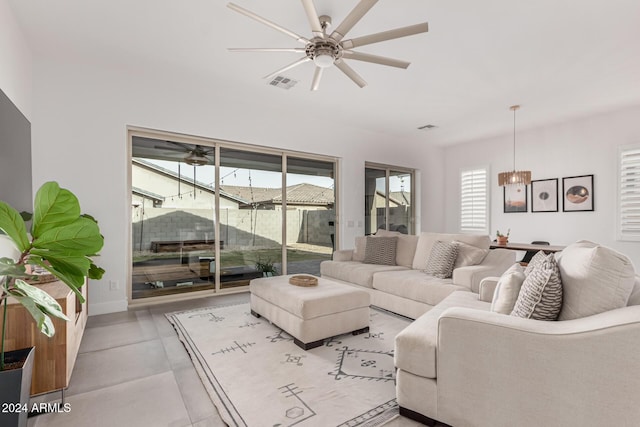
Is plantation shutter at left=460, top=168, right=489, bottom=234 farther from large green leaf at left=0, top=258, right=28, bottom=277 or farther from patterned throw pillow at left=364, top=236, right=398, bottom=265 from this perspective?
large green leaf at left=0, top=258, right=28, bottom=277

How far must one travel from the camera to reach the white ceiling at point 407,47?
8.51ft

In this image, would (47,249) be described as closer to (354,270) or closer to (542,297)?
(542,297)

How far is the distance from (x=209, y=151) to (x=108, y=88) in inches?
54.1

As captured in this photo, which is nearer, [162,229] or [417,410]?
[417,410]

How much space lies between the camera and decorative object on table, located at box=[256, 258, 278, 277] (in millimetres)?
5094

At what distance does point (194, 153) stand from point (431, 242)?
350 cm

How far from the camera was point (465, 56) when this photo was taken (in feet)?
10.9

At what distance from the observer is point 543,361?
4.38 feet

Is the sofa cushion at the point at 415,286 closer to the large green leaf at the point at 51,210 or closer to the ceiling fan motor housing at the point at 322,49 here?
Result: the ceiling fan motor housing at the point at 322,49

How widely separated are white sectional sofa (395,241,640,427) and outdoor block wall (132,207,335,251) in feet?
11.5

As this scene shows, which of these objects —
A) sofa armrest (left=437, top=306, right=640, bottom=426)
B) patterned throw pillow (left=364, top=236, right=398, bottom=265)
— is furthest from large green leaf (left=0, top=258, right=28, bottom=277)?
patterned throw pillow (left=364, top=236, right=398, bottom=265)

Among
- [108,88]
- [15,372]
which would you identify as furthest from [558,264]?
[108,88]

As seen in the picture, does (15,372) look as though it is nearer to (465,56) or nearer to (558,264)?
(558,264)

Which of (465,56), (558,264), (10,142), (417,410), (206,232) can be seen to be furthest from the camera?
(206,232)
